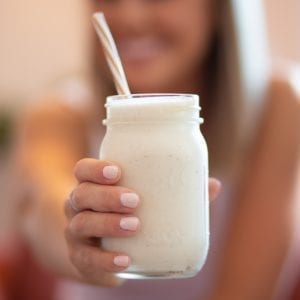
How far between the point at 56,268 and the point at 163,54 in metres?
0.53

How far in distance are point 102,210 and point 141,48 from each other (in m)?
0.79

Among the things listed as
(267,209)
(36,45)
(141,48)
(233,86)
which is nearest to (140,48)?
(141,48)

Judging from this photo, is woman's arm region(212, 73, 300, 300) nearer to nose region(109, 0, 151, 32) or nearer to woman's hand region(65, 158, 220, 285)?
nose region(109, 0, 151, 32)

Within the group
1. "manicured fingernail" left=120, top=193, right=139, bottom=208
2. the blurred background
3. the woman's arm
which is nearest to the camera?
"manicured fingernail" left=120, top=193, right=139, bottom=208

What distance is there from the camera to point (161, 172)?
1.96 ft

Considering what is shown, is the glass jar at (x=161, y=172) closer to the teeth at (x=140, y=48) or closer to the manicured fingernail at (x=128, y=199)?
the manicured fingernail at (x=128, y=199)

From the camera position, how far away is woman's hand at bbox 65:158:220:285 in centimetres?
60

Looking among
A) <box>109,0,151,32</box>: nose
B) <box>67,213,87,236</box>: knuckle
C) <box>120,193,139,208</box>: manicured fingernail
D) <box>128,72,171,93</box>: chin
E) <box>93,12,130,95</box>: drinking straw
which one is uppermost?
<box>109,0,151,32</box>: nose

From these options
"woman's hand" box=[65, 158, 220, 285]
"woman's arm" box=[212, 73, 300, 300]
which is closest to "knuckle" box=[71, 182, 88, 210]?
"woman's hand" box=[65, 158, 220, 285]

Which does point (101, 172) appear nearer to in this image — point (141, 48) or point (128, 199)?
point (128, 199)

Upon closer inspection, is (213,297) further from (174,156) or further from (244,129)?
(174,156)

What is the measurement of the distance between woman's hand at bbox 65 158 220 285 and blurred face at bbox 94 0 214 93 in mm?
691

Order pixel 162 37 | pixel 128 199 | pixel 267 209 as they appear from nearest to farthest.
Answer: pixel 128 199, pixel 267 209, pixel 162 37

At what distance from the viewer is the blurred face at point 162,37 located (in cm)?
133
